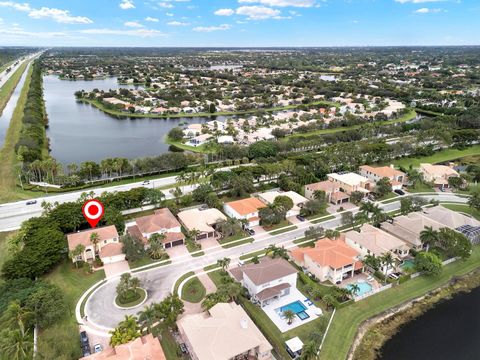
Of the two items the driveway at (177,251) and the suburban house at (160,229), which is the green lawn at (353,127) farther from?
the driveway at (177,251)

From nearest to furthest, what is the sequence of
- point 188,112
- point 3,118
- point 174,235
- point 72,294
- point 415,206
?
1. point 72,294
2. point 174,235
3. point 415,206
4. point 3,118
5. point 188,112

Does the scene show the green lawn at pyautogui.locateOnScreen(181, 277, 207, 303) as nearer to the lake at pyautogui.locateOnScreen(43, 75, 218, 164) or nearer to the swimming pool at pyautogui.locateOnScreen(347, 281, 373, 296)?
the swimming pool at pyautogui.locateOnScreen(347, 281, 373, 296)

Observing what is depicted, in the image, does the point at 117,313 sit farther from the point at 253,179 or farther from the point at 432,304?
the point at 253,179

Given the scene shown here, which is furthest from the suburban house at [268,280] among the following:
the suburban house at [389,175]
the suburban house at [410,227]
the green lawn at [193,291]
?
the suburban house at [389,175]

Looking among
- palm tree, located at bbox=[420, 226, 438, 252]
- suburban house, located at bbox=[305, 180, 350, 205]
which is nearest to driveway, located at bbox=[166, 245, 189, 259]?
suburban house, located at bbox=[305, 180, 350, 205]

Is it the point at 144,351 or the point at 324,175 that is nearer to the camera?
the point at 144,351

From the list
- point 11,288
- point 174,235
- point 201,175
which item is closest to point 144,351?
point 11,288

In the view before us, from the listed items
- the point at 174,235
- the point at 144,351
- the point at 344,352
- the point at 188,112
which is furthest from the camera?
the point at 188,112
